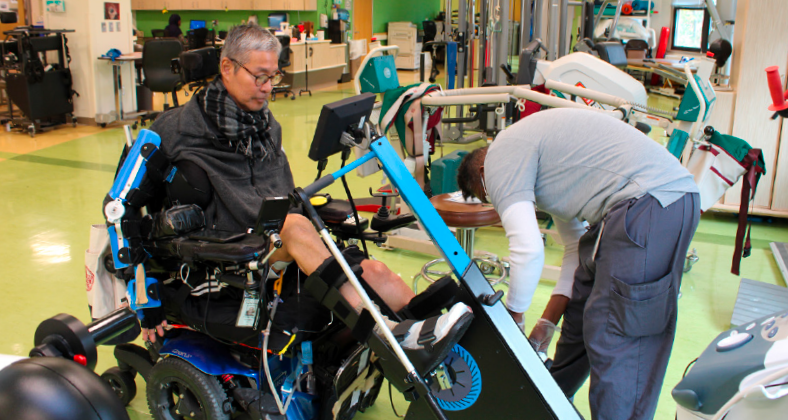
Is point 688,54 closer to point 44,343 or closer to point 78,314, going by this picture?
point 78,314

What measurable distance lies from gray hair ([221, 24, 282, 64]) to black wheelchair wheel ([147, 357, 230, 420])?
1.05 meters

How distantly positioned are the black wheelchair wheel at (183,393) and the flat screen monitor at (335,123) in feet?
2.90

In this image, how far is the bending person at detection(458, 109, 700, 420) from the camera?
1.59 m

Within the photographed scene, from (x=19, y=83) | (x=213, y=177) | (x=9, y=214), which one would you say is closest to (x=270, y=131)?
(x=213, y=177)

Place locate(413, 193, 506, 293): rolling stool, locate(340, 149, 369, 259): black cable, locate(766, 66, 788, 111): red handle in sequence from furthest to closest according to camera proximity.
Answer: locate(413, 193, 506, 293): rolling stool, locate(766, 66, 788, 111): red handle, locate(340, 149, 369, 259): black cable

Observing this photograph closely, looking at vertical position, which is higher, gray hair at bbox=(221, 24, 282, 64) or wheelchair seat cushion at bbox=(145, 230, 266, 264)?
gray hair at bbox=(221, 24, 282, 64)

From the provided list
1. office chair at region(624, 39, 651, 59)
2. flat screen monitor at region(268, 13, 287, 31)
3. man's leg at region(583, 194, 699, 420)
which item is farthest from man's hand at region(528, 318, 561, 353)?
flat screen monitor at region(268, 13, 287, 31)

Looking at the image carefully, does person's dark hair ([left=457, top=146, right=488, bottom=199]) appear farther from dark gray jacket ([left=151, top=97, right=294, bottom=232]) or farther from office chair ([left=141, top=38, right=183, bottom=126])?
office chair ([left=141, top=38, right=183, bottom=126])

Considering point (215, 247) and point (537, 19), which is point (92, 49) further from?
point (215, 247)

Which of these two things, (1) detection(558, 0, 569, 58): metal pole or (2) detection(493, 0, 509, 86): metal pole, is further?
(1) detection(558, 0, 569, 58): metal pole

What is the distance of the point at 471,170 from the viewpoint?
1.90m

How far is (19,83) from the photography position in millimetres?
6582

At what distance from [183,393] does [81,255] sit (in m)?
2.02

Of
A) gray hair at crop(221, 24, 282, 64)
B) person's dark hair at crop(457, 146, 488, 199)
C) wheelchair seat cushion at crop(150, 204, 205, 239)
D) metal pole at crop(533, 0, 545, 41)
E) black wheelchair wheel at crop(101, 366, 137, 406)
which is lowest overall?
black wheelchair wheel at crop(101, 366, 137, 406)
